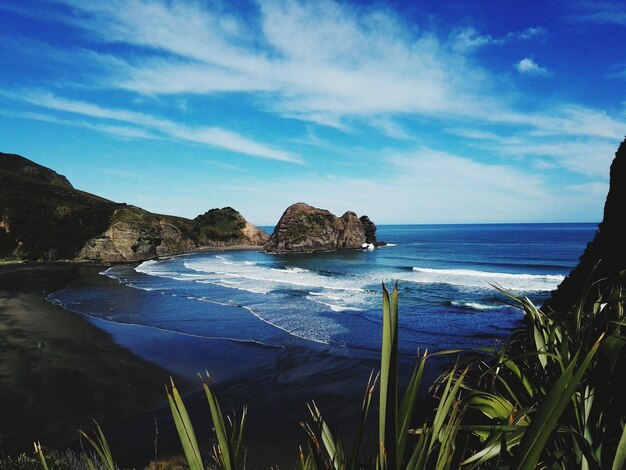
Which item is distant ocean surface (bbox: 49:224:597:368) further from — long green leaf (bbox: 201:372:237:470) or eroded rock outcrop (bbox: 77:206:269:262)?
eroded rock outcrop (bbox: 77:206:269:262)

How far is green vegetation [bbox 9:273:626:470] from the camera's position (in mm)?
1343

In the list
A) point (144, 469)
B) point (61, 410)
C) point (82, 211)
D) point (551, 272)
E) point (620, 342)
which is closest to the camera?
point (620, 342)

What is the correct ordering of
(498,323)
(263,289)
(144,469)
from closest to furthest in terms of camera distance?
(144,469) → (498,323) → (263,289)

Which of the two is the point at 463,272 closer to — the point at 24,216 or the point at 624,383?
the point at 624,383

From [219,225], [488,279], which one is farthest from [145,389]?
[219,225]

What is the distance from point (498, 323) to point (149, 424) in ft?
55.7

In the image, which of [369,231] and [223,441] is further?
[369,231]

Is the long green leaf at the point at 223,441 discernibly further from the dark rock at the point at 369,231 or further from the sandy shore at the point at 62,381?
the dark rock at the point at 369,231

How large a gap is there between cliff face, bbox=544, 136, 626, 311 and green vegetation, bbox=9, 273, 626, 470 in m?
8.38

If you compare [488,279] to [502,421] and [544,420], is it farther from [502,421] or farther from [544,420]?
[544,420]

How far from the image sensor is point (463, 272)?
4250 cm

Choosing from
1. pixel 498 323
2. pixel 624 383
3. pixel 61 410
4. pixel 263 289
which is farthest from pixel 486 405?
pixel 263 289

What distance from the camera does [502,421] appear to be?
2.58 metres

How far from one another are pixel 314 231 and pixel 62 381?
73.1 meters
